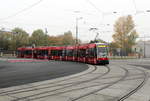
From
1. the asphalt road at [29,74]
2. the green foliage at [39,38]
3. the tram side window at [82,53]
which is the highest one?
the green foliage at [39,38]

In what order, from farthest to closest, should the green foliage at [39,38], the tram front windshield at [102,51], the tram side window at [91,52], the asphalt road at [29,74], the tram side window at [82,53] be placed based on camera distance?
1. the green foliage at [39,38]
2. the tram side window at [82,53]
3. the tram side window at [91,52]
4. the tram front windshield at [102,51]
5. the asphalt road at [29,74]

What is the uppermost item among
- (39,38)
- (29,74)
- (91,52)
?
(39,38)

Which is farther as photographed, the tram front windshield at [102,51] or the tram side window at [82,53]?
the tram side window at [82,53]

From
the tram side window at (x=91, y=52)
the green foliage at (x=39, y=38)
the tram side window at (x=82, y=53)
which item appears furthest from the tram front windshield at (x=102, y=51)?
the green foliage at (x=39, y=38)

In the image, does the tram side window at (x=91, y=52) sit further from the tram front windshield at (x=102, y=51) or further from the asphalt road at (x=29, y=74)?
the asphalt road at (x=29, y=74)

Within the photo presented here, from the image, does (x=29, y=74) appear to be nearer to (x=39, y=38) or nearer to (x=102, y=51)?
(x=102, y=51)

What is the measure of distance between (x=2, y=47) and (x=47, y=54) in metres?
48.1

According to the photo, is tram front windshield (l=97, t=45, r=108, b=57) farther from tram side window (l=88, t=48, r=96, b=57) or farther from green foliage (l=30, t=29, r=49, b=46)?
green foliage (l=30, t=29, r=49, b=46)

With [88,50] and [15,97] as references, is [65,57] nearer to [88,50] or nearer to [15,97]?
[88,50]

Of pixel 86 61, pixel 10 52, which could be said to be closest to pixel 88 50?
pixel 86 61

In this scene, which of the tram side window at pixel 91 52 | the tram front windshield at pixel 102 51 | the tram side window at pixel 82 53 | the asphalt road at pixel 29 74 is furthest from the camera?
the tram side window at pixel 82 53

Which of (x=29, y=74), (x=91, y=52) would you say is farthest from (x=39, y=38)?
(x=29, y=74)

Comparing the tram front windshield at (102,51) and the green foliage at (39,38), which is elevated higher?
the green foliage at (39,38)

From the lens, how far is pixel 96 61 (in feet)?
77.3
